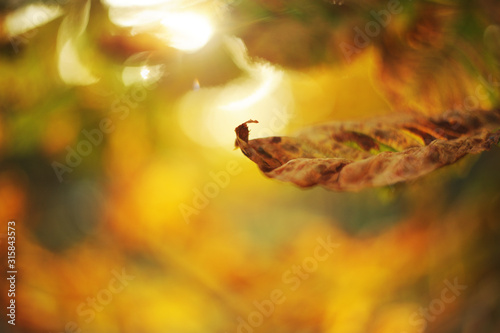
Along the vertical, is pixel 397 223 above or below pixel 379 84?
below

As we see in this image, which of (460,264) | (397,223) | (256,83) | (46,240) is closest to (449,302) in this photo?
(460,264)

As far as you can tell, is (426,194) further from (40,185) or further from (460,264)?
(40,185)

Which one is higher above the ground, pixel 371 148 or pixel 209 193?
pixel 209 193
